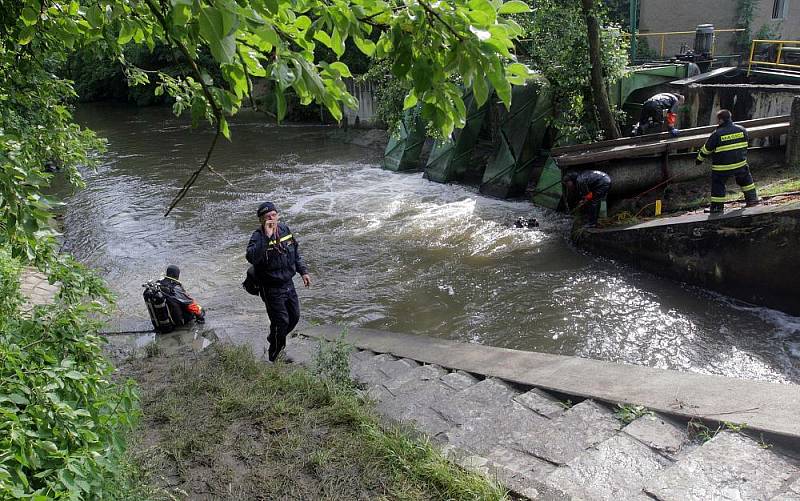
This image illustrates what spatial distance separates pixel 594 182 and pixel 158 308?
24.2ft

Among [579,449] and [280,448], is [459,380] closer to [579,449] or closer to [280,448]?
[579,449]

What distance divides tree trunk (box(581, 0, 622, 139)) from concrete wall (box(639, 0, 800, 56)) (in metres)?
11.8

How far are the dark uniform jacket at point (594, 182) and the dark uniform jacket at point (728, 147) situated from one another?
1864 mm

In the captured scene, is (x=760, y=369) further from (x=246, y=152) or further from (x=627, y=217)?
(x=246, y=152)

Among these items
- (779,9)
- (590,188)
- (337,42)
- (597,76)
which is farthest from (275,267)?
(779,9)

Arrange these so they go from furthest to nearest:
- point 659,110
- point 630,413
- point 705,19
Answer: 1. point 705,19
2. point 659,110
3. point 630,413

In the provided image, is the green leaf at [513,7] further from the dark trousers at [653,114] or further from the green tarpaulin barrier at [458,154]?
the green tarpaulin barrier at [458,154]

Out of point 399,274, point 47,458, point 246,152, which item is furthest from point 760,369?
point 246,152

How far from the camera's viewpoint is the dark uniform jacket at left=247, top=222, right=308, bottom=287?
569 cm

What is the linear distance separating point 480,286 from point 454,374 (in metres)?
4.09

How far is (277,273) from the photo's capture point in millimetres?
5859

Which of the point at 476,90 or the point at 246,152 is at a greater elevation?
the point at 476,90

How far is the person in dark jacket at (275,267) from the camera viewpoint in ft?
18.7

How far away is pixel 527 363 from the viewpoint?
5.36 meters
